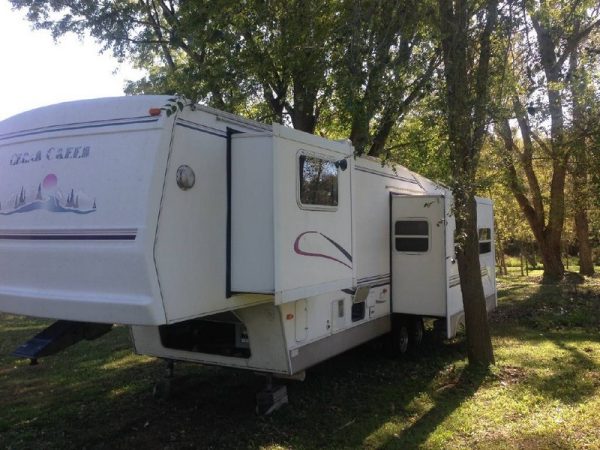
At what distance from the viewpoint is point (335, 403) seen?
602 cm

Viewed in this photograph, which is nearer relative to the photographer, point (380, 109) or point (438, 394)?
point (380, 109)

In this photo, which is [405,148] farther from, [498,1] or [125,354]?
[125,354]

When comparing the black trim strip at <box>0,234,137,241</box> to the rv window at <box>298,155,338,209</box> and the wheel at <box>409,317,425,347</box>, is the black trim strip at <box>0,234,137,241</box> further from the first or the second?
the wheel at <box>409,317,425,347</box>

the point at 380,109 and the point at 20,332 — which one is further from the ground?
the point at 380,109

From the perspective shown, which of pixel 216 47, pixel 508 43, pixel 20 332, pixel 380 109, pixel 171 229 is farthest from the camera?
pixel 20 332

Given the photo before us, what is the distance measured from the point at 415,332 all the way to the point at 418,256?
1.48 m

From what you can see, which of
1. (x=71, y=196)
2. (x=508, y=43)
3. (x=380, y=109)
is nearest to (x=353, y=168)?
(x=380, y=109)

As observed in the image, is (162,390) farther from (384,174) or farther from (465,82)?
(465,82)

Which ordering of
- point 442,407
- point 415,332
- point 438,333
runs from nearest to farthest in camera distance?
point 442,407 → point 415,332 → point 438,333

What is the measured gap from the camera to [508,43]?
6.15 metres

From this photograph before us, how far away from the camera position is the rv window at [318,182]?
5.18 m

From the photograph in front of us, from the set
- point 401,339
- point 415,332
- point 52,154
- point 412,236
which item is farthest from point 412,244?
point 52,154

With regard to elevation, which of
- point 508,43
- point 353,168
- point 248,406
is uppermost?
point 508,43

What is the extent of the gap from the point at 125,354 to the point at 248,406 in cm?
343
